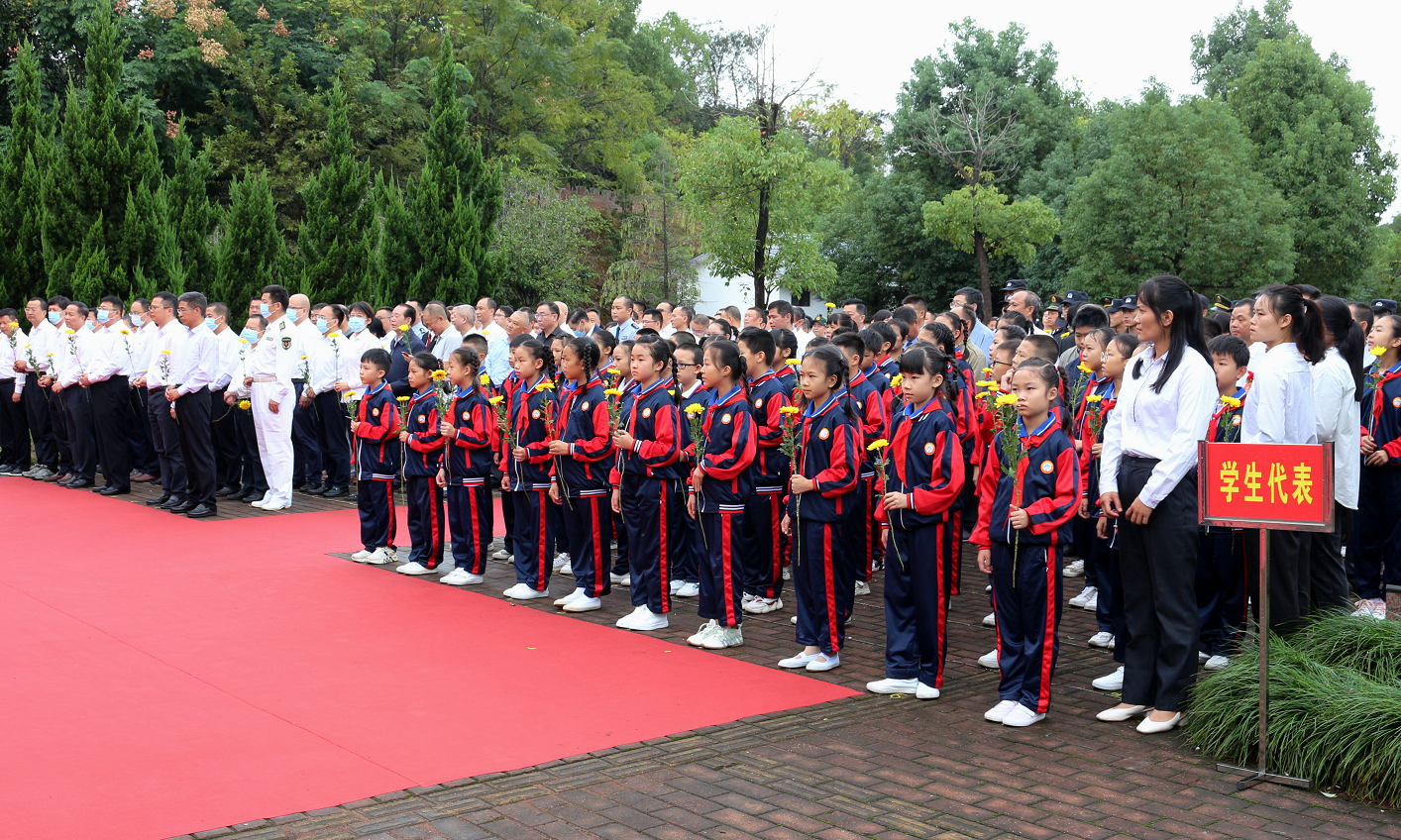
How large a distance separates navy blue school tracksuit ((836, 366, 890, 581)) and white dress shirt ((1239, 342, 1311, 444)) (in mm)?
2456

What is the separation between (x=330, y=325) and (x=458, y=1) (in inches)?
1030

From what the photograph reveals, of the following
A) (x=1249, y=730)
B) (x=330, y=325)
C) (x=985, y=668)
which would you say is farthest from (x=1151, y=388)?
(x=330, y=325)

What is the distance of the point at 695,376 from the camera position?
755 cm

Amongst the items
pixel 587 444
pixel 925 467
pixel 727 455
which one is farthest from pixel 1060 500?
pixel 587 444

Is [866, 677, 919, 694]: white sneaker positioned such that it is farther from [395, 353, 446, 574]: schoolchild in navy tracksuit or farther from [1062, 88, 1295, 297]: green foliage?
[1062, 88, 1295, 297]: green foliage

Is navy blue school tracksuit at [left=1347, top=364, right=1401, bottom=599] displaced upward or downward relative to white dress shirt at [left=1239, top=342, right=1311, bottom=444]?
downward

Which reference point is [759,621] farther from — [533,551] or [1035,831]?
[1035,831]

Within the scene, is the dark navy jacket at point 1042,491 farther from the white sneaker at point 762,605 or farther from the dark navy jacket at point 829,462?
the white sneaker at point 762,605

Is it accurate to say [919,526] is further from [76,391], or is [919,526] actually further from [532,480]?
[76,391]

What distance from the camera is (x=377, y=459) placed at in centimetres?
952

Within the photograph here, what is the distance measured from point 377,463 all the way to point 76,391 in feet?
21.6

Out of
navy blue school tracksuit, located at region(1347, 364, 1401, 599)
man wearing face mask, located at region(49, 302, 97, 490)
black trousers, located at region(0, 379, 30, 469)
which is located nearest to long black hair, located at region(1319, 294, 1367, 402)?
navy blue school tracksuit, located at region(1347, 364, 1401, 599)

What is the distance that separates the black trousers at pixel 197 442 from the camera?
1205cm

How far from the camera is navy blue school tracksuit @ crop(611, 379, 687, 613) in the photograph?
7449mm
